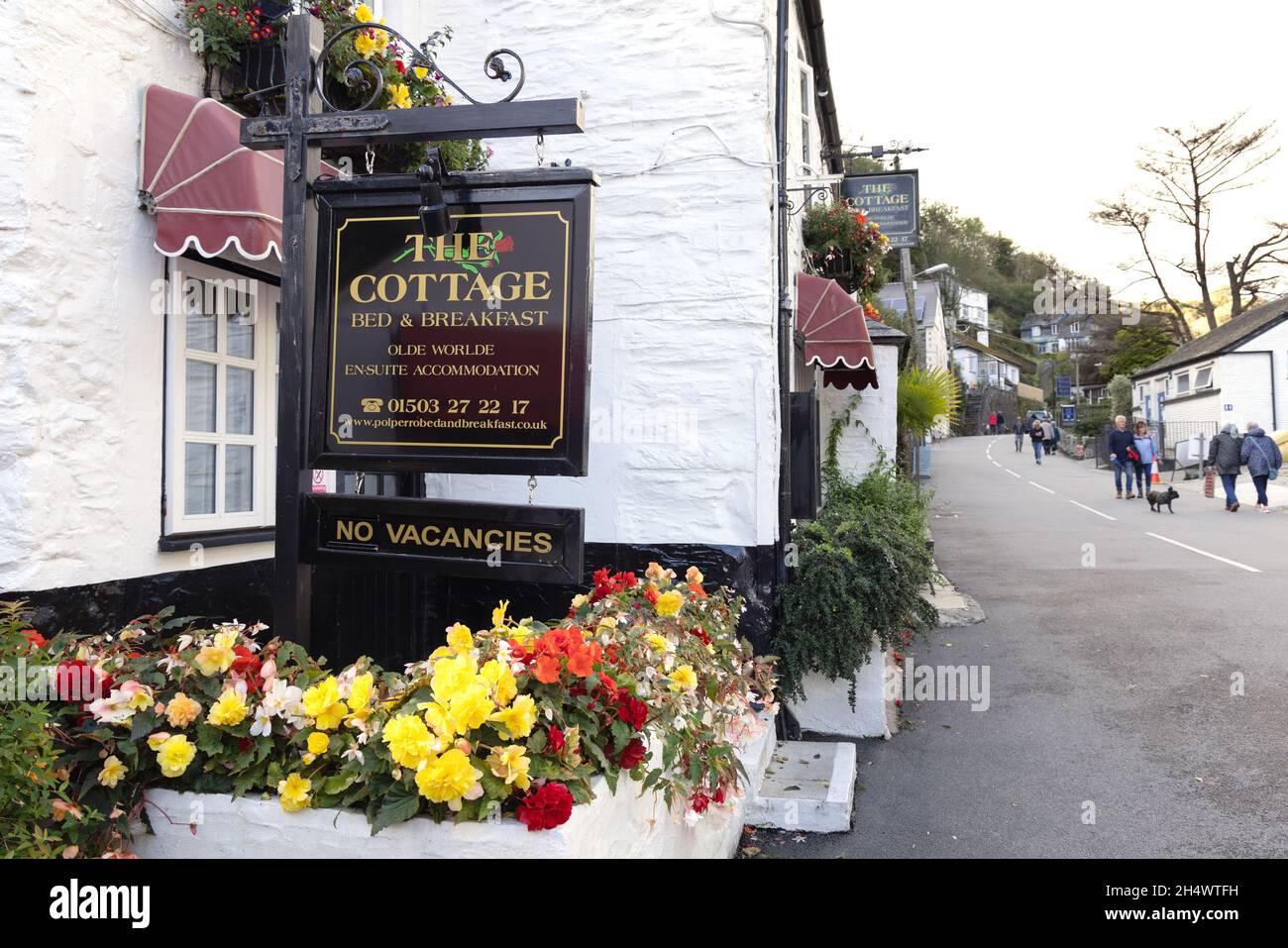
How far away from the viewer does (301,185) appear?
341cm

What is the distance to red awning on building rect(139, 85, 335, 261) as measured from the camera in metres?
4.09

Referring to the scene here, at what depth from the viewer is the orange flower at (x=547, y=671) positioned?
2744mm

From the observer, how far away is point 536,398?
332cm

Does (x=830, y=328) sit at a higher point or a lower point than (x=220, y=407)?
higher

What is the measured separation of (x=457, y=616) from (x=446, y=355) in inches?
130

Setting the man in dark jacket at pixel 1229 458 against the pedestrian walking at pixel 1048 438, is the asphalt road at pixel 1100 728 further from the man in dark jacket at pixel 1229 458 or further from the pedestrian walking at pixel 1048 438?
the pedestrian walking at pixel 1048 438

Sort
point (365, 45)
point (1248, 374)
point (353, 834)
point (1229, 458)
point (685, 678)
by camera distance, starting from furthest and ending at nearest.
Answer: point (1248, 374) < point (1229, 458) < point (365, 45) < point (685, 678) < point (353, 834)

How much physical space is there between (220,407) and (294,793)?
2.61m

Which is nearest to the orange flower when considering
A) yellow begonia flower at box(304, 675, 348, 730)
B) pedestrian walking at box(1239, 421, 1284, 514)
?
yellow begonia flower at box(304, 675, 348, 730)

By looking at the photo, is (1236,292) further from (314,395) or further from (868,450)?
(314,395)

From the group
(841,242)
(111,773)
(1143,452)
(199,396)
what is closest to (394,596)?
(199,396)

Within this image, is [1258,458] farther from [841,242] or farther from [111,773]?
[111,773]

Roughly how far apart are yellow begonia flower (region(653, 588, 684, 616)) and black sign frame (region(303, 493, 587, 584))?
0.73 metres

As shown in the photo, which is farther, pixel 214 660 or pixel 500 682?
pixel 214 660
